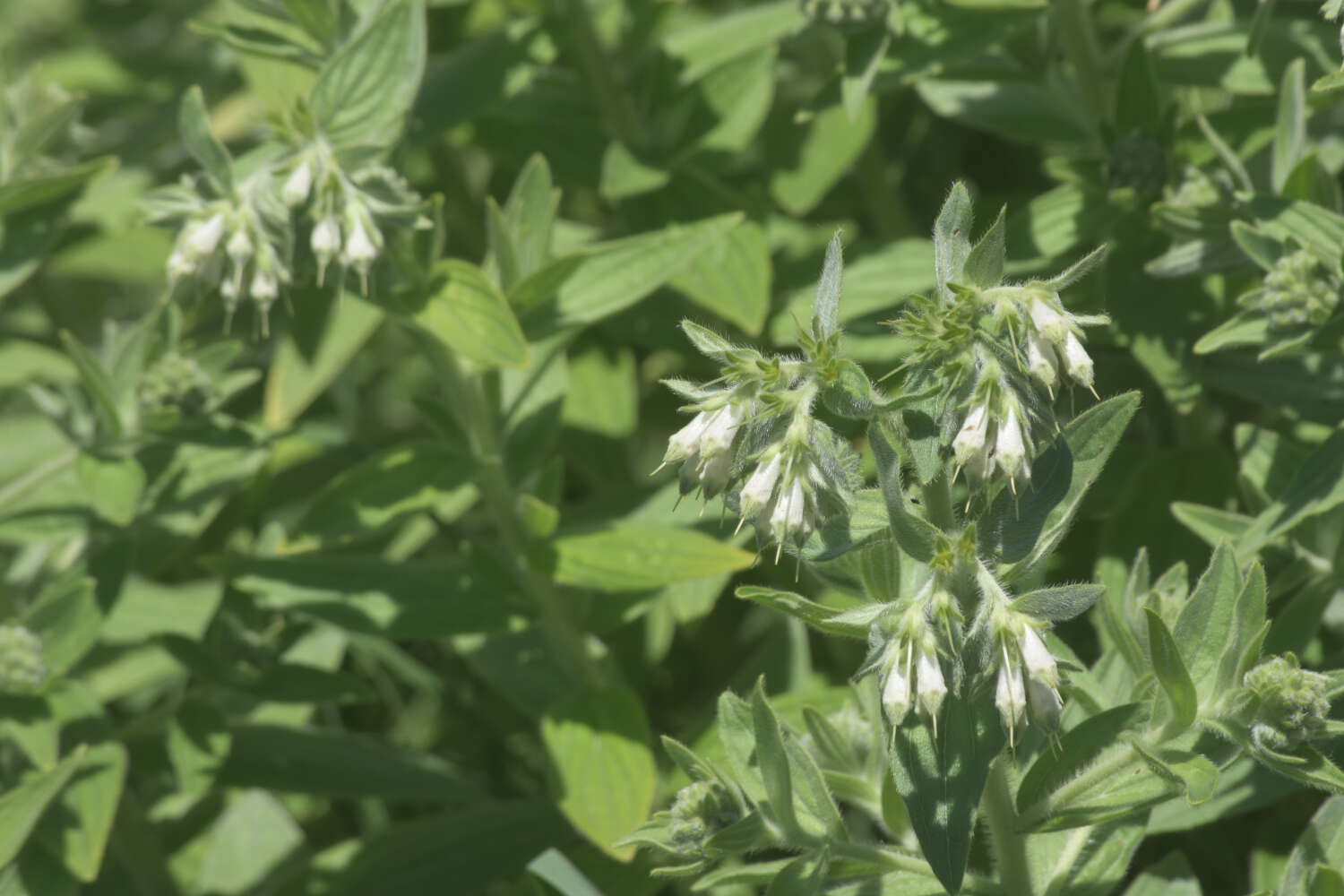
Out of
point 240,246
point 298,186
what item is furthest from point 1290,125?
point 240,246

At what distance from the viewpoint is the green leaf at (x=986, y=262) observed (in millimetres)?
1705

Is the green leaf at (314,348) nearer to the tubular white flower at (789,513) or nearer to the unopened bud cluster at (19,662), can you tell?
the unopened bud cluster at (19,662)

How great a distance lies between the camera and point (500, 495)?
9.77 ft

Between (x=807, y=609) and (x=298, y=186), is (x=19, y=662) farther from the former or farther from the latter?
(x=807, y=609)

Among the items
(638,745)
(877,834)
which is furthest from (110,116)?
(877,834)

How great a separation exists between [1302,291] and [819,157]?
1.63 meters

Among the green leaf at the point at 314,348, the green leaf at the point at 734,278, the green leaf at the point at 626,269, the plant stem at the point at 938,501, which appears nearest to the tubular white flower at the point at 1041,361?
the plant stem at the point at 938,501

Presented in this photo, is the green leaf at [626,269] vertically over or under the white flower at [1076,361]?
under

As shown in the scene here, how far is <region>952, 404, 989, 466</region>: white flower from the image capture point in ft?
5.41

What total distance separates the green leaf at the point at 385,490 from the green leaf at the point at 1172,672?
151 cm

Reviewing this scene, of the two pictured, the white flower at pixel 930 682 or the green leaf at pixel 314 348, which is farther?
the green leaf at pixel 314 348

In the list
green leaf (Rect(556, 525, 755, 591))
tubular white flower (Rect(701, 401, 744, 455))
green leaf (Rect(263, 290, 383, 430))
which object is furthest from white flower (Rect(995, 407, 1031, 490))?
green leaf (Rect(263, 290, 383, 430))

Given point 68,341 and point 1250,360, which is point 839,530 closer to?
point 1250,360

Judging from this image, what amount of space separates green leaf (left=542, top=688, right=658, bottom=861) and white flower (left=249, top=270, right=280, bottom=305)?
1.16 meters
